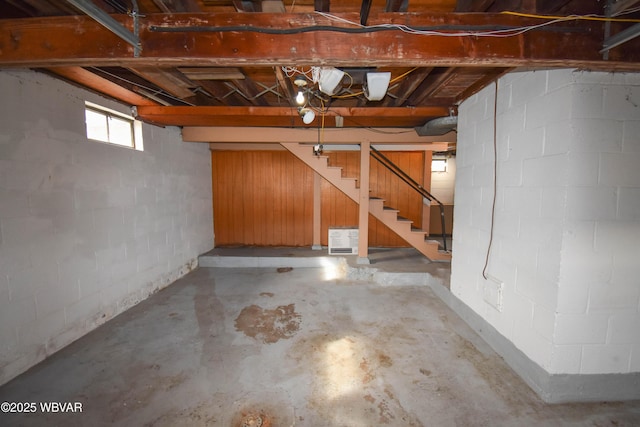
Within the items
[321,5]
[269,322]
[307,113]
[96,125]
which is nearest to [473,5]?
[321,5]

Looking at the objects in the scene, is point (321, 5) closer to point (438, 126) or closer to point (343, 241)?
point (438, 126)

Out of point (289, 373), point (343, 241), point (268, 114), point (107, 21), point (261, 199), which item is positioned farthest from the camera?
point (261, 199)

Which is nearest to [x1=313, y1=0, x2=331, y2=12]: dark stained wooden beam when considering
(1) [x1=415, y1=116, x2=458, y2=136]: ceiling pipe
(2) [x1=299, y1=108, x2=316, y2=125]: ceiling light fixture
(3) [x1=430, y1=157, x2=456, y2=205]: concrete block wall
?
(2) [x1=299, y1=108, x2=316, y2=125]: ceiling light fixture

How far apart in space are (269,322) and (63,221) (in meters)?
2.19

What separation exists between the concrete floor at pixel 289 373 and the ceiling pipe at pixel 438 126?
2.30 meters

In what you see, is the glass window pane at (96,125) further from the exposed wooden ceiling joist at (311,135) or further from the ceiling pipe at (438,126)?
the ceiling pipe at (438,126)

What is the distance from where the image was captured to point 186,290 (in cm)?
376

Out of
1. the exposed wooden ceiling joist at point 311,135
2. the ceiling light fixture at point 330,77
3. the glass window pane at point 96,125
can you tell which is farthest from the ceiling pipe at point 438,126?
the glass window pane at point 96,125

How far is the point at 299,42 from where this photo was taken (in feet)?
4.91

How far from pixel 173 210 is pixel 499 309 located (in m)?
4.49

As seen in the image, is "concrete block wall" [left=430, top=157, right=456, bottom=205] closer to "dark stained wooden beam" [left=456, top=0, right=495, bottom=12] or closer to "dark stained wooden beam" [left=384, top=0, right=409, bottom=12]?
"dark stained wooden beam" [left=456, top=0, right=495, bottom=12]

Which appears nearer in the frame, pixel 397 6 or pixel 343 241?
pixel 397 6

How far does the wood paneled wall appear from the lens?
576cm

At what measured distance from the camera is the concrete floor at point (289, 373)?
165 cm
